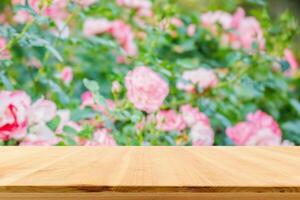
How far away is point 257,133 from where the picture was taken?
1.61m

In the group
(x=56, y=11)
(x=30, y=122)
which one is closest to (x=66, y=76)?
(x=56, y=11)

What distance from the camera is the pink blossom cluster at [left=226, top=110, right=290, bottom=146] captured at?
5.24 ft

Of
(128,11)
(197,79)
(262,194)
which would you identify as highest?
(128,11)

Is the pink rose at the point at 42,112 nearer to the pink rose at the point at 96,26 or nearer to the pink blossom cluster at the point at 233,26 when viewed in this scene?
the pink rose at the point at 96,26

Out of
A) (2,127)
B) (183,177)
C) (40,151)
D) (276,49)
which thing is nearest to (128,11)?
(276,49)

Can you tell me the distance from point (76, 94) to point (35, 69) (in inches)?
6.0

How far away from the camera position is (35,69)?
174 centimetres

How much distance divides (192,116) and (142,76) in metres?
0.20

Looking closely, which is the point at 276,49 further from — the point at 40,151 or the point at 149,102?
the point at 40,151

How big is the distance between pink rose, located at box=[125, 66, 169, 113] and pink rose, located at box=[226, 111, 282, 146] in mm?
236

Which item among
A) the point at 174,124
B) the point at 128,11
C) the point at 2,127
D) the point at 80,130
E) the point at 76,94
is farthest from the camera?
the point at 128,11

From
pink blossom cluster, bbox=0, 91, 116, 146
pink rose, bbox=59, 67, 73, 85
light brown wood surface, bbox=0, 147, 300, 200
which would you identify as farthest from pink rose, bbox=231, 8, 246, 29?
light brown wood surface, bbox=0, 147, 300, 200

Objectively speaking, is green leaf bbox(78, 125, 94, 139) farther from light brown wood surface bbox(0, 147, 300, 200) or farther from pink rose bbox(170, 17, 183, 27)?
pink rose bbox(170, 17, 183, 27)

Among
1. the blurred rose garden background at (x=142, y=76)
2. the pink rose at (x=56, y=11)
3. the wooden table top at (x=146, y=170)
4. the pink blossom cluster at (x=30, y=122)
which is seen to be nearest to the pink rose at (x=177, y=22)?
the blurred rose garden background at (x=142, y=76)
